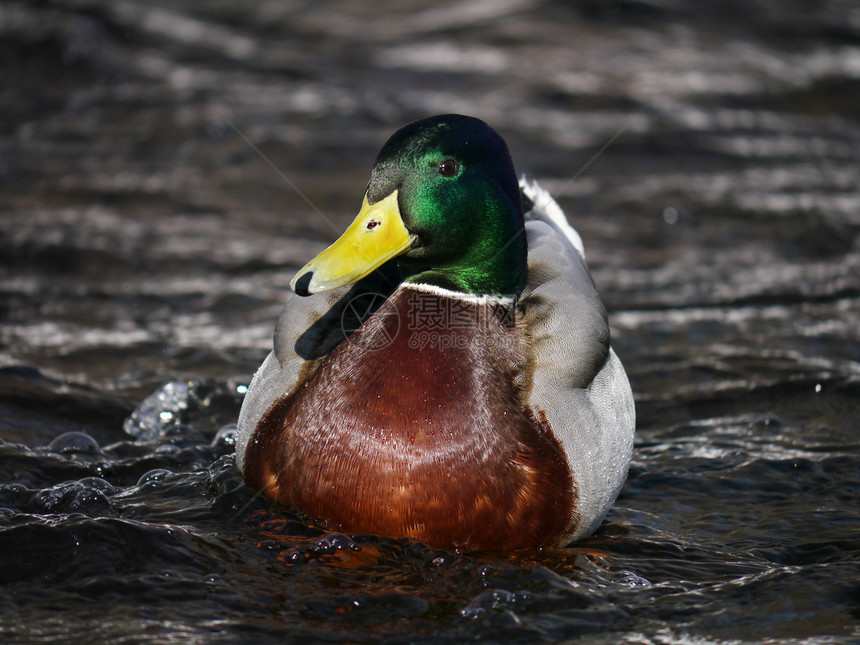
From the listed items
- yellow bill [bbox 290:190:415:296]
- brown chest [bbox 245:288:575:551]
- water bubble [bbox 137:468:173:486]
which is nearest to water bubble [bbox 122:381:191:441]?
water bubble [bbox 137:468:173:486]

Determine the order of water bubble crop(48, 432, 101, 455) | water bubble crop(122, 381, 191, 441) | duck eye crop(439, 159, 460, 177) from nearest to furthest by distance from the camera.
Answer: duck eye crop(439, 159, 460, 177) < water bubble crop(48, 432, 101, 455) < water bubble crop(122, 381, 191, 441)

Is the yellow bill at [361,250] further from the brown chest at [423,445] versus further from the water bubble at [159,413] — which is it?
the water bubble at [159,413]

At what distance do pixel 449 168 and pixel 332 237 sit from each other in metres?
4.12

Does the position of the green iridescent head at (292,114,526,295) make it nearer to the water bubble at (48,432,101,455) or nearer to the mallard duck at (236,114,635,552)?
the mallard duck at (236,114,635,552)

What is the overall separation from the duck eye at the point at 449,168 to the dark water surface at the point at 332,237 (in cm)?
134

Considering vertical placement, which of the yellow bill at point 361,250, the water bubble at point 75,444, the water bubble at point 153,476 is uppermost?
the yellow bill at point 361,250

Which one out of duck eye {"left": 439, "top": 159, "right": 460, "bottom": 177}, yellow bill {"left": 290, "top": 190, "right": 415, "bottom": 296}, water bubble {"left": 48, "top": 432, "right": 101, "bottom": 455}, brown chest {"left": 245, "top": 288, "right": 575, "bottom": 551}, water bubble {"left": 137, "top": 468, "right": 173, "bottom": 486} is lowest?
water bubble {"left": 137, "top": 468, "right": 173, "bottom": 486}

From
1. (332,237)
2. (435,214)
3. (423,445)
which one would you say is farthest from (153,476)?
(332,237)

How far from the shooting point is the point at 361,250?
3727 millimetres

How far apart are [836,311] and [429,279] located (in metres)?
3.78

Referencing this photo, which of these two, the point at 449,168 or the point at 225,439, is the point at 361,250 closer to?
the point at 449,168

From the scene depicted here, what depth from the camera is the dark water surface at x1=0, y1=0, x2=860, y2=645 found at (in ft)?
12.0

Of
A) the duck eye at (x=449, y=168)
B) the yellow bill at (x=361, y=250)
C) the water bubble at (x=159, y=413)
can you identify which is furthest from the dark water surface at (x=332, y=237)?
the duck eye at (x=449, y=168)

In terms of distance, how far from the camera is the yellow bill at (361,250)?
3.65m
